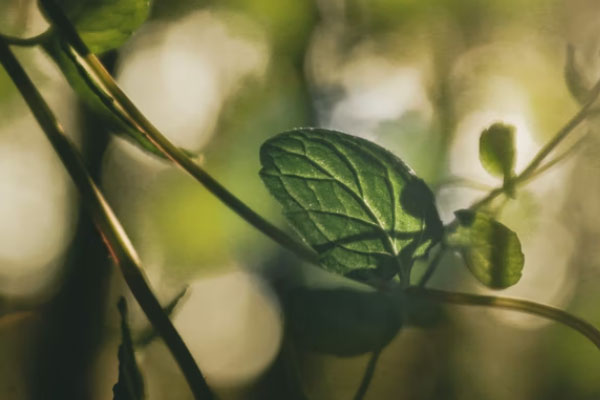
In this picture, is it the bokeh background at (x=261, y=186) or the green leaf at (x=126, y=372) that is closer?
the green leaf at (x=126, y=372)

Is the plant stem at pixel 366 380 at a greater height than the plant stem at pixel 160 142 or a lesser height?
lesser

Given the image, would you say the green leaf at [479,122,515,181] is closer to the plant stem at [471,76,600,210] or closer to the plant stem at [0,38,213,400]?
the plant stem at [471,76,600,210]

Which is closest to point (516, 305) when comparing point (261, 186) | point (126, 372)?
point (126, 372)

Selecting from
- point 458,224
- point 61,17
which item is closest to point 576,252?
point 458,224

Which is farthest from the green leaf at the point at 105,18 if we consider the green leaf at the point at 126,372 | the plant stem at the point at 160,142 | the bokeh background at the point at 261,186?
the bokeh background at the point at 261,186

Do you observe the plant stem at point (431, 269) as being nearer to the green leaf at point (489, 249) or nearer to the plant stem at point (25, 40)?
the green leaf at point (489, 249)

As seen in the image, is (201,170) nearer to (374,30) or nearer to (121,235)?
(121,235)

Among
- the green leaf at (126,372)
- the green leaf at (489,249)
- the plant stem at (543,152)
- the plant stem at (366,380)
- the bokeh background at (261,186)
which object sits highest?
the plant stem at (543,152)

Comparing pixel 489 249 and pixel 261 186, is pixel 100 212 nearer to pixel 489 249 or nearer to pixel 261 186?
pixel 489 249
